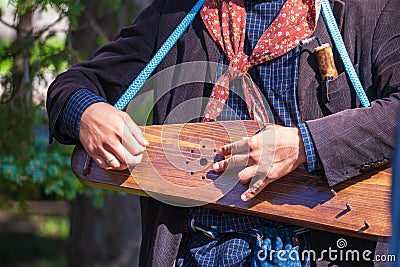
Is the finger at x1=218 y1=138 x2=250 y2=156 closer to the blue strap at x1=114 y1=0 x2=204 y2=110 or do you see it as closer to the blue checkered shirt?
the blue checkered shirt

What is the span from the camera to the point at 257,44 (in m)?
2.04

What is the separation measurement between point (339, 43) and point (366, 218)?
0.46m

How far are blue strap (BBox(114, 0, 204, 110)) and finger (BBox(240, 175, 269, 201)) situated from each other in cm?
49

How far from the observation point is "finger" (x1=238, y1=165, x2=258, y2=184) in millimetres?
1903

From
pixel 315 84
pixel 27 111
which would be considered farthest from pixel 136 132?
pixel 27 111

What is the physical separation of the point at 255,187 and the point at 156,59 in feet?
1.69

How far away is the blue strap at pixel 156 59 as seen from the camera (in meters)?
2.17

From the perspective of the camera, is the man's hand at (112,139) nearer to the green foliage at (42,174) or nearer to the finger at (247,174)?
the finger at (247,174)

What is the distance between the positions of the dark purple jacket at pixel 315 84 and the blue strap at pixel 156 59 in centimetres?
3

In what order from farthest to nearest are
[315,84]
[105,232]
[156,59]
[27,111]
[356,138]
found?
[105,232], [27,111], [156,59], [315,84], [356,138]

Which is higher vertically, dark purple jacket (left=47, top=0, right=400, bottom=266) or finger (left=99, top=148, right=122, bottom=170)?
dark purple jacket (left=47, top=0, right=400, bottom=266)

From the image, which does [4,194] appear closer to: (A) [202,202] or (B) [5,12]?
(B) [5,12]

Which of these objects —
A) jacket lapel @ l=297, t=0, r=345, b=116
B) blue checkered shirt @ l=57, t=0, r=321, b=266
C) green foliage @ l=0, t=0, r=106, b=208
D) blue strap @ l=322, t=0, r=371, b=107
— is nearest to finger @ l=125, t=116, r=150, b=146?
blue checkered shirt @ l=57, t=0, r=321, b=266

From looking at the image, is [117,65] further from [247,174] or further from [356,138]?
[356,138]
